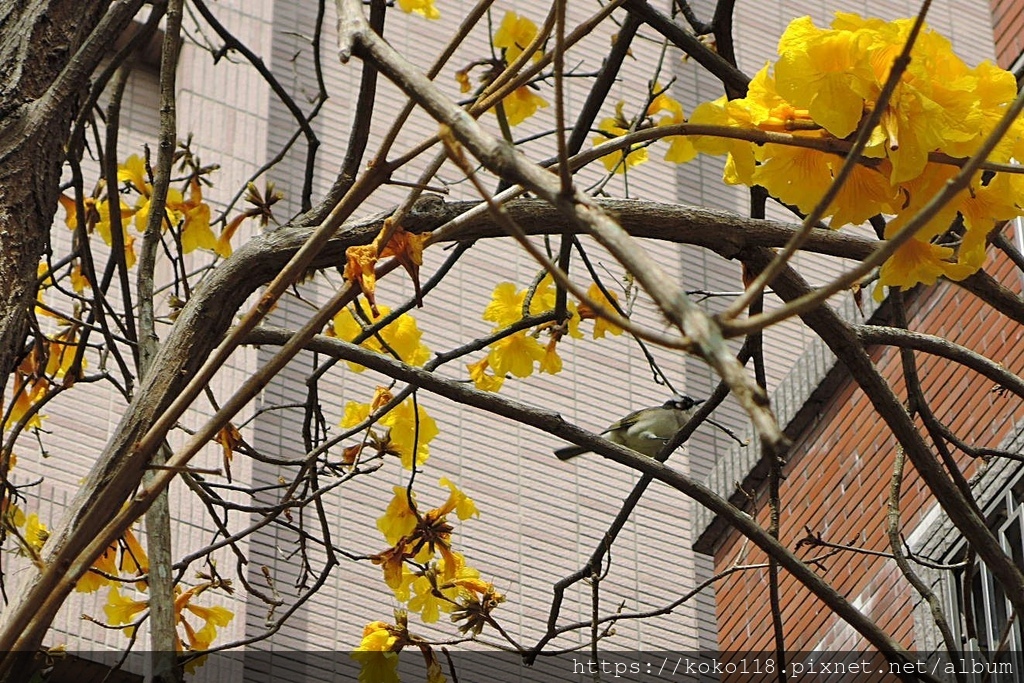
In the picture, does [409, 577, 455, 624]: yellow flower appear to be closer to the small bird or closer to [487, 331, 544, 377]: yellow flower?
[487, 331, 544, 377]: yellow flower

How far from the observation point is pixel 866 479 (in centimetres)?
721

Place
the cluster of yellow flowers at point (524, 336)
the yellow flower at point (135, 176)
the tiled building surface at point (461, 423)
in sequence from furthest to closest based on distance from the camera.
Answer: the tiled building surface at point (461, 423) → the yellow flower at point (135, 176) → the cluster of yellow flowers at point (524, 336)

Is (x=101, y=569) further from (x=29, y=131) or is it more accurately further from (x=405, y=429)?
(x=29, y=131)

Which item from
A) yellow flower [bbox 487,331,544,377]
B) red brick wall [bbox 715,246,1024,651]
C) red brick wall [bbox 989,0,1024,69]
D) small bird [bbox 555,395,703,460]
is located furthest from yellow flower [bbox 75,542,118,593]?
red brick wall [bbox 989,0,1024,69]

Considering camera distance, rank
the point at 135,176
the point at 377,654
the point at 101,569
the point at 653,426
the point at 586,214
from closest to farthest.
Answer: the point at 586,214 < the point at 377,654 < the point at 101,569 < the point at 135,176 < the point at 653,426

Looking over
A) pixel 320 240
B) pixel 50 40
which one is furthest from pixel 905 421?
pixel 50 40

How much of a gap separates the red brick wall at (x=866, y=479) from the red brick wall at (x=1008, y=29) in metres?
1.01

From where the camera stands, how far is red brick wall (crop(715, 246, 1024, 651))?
658cm

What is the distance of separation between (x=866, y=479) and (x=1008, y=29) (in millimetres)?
2225

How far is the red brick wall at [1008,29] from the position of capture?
23.0 feet

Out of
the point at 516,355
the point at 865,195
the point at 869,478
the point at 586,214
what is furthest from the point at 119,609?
the point at 869,478

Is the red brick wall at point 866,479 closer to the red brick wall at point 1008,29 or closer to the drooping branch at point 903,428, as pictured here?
the red brick wall at point 1008,29

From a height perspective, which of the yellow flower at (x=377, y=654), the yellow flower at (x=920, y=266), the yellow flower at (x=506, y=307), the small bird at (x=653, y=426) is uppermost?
the small bird at (x=653, y=426)

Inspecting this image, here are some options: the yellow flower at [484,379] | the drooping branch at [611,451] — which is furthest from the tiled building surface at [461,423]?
the drooping branch at [611,451]
